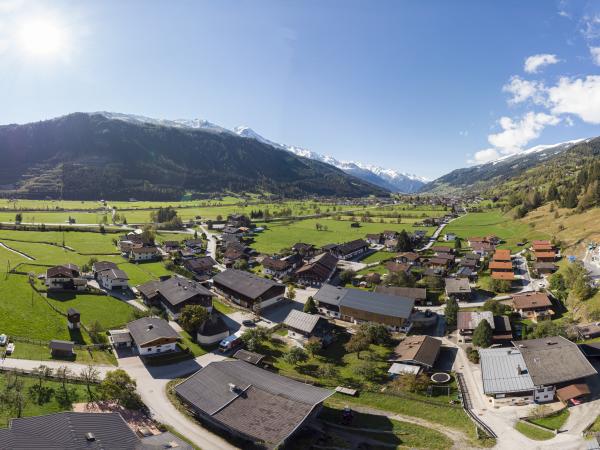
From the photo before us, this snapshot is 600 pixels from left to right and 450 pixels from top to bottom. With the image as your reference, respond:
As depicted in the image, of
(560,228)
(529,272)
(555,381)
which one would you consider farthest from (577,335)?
(560,228)

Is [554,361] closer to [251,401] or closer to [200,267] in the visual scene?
[251,401]

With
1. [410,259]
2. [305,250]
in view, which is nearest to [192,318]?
[305,250]

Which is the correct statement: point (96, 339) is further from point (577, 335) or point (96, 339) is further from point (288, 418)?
point (577, 335)

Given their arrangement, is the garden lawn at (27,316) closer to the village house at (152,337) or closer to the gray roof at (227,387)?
the village house at (152,337)

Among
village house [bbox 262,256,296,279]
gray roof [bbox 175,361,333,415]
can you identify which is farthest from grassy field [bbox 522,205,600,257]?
gray roof [bbox 175,361,333,415]

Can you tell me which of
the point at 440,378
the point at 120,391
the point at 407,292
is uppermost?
the point at 407,292

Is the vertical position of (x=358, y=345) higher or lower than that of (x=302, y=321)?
lower
